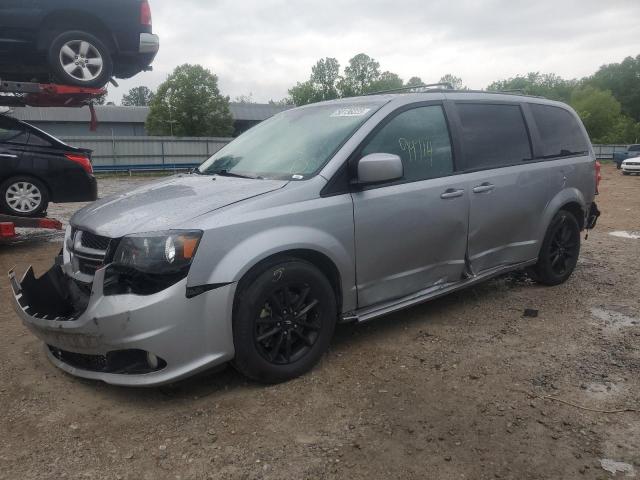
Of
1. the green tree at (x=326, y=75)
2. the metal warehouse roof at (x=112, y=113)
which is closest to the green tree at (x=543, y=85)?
the green tree at (x=326, y=75)

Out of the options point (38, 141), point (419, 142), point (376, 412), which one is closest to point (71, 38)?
point (38, 141)

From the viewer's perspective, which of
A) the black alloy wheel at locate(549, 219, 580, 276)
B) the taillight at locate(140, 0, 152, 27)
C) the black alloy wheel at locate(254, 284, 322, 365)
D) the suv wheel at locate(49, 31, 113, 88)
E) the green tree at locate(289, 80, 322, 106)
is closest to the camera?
the black alloy wheel at locate(254, 284, 322, 365)

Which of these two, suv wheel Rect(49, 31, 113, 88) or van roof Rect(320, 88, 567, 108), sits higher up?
suv wheel Rect(49, 31, 113, 88)

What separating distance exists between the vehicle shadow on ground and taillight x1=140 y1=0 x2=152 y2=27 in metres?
6.12

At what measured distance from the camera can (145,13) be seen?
25.8ft

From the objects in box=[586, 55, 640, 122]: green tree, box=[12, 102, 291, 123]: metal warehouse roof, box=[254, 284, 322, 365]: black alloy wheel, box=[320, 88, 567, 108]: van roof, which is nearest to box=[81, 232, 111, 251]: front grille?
box=[254, 284, 322, 365]: black alloy wheel

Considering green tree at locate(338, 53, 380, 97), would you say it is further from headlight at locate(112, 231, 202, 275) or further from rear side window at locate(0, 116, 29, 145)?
headlight at locate(112, 231, 202, 275)

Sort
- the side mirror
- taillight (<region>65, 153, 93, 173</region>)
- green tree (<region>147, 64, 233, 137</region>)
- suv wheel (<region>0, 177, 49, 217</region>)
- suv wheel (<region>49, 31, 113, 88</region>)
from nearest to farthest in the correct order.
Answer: the side mirror < suv wheel (<region>0, 177, 49, 217</region>) < suv wheel (<region>49, 31, 113, 88</region>) < taillight (<region>65, 153, 93, 173</region>) < green tree (<region>147, 64, 233, 137</region>)

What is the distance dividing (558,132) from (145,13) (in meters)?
6.13

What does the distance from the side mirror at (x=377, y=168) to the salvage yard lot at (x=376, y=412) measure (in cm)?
118

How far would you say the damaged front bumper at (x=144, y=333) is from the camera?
8.71ft

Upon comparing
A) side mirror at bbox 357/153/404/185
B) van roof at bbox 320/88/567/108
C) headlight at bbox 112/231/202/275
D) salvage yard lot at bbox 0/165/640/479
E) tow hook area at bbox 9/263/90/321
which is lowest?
salvage yard lot at bbox 0/165/640/479

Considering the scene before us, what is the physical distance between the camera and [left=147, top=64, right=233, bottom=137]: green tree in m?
45.7

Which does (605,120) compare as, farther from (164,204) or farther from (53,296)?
(53,296)
